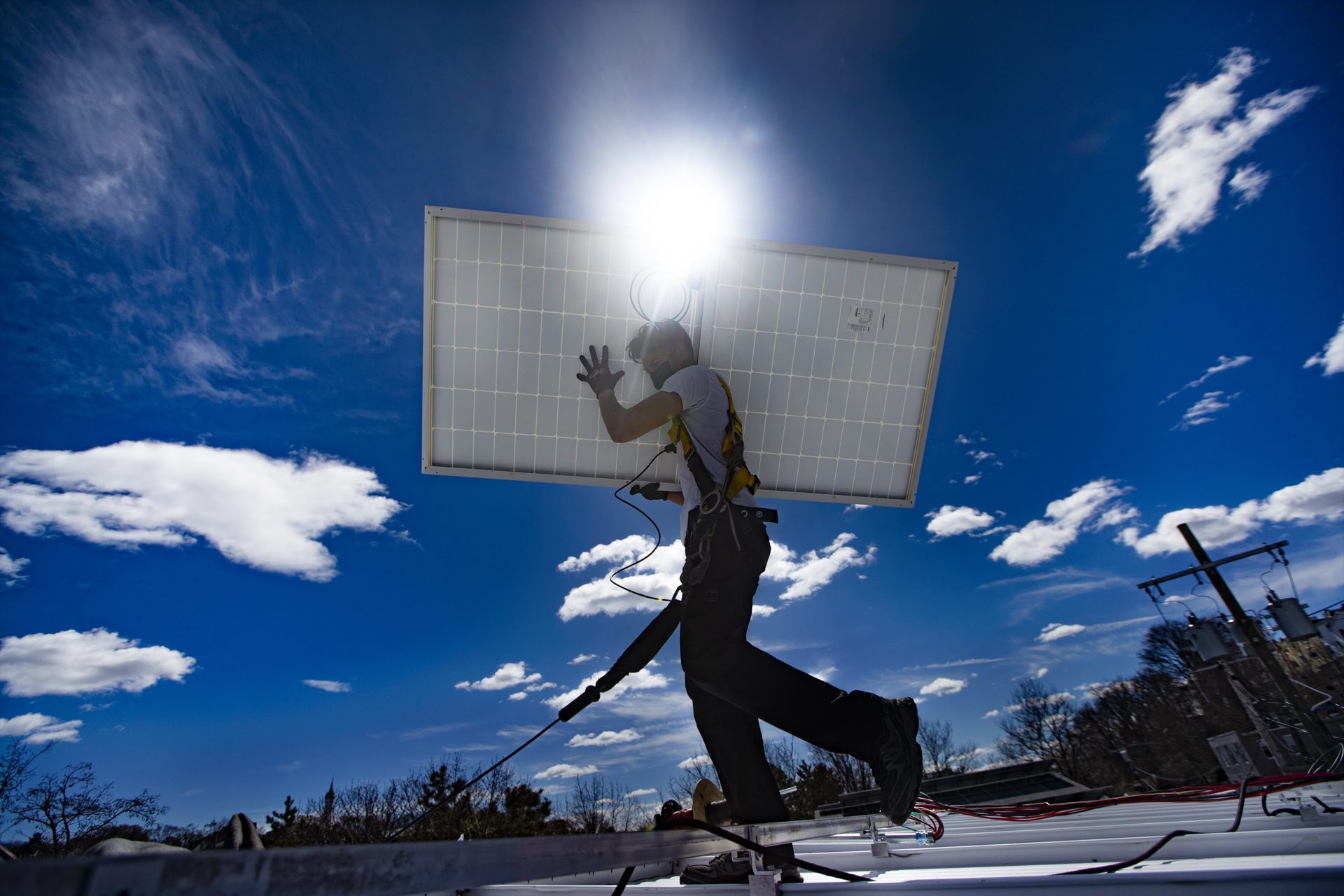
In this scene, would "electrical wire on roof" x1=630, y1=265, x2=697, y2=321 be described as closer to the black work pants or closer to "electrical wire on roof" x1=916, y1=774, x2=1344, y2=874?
the black work pants

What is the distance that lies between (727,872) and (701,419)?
2.06m

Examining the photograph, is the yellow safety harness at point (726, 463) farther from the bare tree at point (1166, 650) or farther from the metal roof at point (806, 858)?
the bare tree at point (1166, 650)

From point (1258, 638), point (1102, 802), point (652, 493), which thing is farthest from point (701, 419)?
point (1258, 638)

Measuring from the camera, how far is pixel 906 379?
4.61 metres

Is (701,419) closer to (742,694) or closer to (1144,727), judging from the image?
(742,694)

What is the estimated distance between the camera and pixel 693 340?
14.5 ft

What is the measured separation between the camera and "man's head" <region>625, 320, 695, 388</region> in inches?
149

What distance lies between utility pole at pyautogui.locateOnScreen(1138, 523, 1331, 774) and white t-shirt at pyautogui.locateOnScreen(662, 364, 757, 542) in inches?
536

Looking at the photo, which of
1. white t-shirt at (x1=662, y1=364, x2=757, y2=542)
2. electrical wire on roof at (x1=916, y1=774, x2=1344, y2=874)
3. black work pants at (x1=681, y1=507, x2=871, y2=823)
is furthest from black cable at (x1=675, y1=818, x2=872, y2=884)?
electrical wire on roof at (x1=916, y1=774, x2=1344, y2=874)

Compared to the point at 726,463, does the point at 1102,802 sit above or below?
below

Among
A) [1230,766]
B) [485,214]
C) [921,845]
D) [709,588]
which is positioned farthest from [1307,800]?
[1230,766]

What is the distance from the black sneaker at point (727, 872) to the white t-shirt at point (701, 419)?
1515 millimetres

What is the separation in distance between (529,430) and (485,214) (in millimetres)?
1570

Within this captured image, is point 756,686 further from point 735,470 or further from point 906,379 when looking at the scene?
point 906,379
